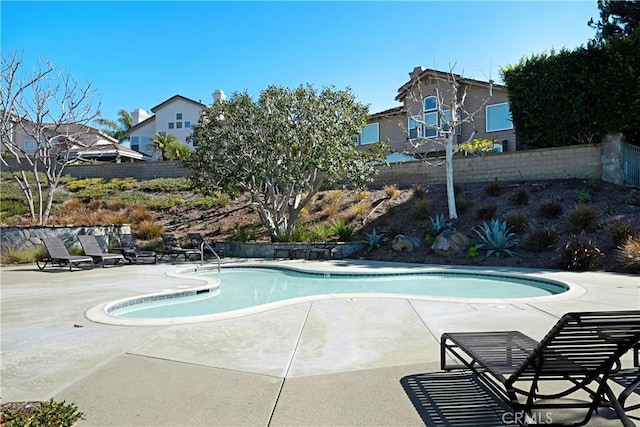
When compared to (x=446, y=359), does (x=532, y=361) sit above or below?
above

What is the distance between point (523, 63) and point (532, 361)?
18221mm

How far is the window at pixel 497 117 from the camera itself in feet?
77.9

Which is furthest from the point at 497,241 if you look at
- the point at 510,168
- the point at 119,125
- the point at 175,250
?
the point at 119,125

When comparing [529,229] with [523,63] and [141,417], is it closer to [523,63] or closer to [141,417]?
[523,63]

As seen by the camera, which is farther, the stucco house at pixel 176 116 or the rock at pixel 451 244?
the stucco house at pixel 176 116

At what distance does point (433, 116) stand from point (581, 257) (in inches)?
645

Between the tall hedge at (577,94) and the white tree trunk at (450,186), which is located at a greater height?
the tall hedge at (577,94)

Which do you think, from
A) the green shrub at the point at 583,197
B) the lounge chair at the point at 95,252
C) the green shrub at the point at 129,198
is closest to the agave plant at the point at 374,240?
the green shrub at the point at 583,197


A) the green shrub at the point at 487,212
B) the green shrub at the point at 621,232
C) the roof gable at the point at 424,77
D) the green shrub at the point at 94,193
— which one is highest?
the roof gable at the point at 424,77

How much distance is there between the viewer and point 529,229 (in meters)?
14.0

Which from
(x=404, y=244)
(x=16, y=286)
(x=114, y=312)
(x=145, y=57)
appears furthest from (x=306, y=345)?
(x=145, y=57)

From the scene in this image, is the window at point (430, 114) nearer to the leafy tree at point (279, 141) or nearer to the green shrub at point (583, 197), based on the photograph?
the leafy tree at point (279, 141)

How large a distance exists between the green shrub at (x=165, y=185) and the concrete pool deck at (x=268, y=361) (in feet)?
58.5

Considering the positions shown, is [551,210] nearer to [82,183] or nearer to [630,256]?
[630,256]
